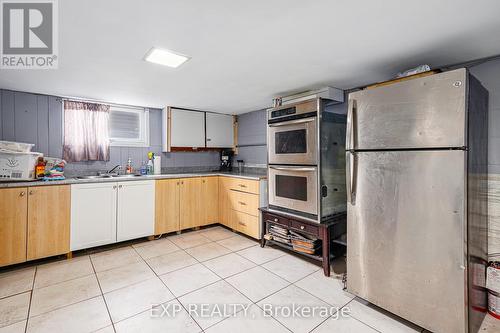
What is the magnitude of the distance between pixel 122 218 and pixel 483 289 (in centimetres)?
386

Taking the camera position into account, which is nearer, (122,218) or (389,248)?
(389,248)

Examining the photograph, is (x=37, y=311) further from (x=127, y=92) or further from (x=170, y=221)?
(x=127, y=92)

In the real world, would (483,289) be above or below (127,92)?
below

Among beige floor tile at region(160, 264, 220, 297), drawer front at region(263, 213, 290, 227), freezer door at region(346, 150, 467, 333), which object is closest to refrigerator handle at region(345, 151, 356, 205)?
freezer door at region(346, 150, 467, 333)

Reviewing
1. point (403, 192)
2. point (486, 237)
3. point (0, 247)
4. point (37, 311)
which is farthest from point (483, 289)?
point (0, 247)

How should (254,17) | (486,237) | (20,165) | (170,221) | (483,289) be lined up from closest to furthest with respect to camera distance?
1. (254,17)
2. (483,289)
3. (486,237)
4. (20,165)
5. (170,221)

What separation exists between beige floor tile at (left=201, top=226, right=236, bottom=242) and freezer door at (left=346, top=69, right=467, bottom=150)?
248 cm

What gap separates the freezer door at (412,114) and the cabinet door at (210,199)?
104 inches

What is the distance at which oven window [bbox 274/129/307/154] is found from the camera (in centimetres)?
272

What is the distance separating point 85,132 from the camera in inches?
139

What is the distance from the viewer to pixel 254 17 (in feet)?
4.99

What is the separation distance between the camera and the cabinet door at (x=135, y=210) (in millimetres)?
3295

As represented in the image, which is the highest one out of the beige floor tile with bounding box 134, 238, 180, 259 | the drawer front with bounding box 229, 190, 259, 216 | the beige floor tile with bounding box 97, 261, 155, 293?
the drawer front with bounding box 229, 190, 259, 216

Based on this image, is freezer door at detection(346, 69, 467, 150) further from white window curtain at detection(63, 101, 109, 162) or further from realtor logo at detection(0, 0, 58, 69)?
white window curtain at detection(63, 101, 109, 162)
